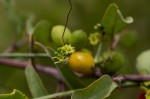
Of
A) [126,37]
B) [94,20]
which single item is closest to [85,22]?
[94,20]

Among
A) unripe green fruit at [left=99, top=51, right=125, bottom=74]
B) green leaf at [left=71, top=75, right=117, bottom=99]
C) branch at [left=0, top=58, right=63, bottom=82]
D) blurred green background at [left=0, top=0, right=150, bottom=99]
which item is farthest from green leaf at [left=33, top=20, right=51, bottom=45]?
blurred green background at [left=0, top=0, right=150, bottom=99]

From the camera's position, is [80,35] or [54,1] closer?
[80,35]

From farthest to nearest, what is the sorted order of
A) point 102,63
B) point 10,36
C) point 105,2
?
1. point 10,36
2. point 105,2
3. point 102,63

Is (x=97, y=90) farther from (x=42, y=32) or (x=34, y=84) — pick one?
(x=42, y=32)

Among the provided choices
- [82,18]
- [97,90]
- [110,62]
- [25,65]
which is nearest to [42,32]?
[25,65]

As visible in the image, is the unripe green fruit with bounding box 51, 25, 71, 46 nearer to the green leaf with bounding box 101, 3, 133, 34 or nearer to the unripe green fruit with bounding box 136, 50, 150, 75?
the green leaf with bounding box 101, 3, 133, 34

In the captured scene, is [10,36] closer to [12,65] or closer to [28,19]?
[28,19]
